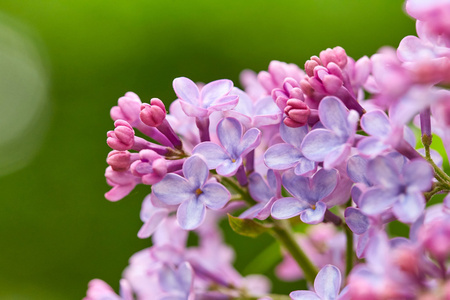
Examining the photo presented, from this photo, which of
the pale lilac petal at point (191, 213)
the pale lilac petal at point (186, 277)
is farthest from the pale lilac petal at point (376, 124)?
the pale lilac petal at point (186, 277)

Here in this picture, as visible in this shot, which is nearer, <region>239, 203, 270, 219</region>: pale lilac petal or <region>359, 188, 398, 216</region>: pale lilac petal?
<region>359, 188, 398, 216</region>: pale lilac petal

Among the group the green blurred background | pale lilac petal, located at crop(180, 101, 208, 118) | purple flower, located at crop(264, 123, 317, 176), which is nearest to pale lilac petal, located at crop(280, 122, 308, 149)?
purple flower, located at crop(264, 123, 317, 176)

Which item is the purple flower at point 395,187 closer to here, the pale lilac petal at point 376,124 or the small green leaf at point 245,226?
the pale lilac petal at point 376,124

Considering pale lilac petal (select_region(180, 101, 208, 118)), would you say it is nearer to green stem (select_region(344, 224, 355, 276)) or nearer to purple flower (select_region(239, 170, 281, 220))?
purple flower (select_region(239, 170, 281, 220))

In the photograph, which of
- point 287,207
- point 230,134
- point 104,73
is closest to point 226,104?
point 230,134

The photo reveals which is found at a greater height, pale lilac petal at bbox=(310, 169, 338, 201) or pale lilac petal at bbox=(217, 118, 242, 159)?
pale lilac petal at bbox=(217, 118, 242, 159)

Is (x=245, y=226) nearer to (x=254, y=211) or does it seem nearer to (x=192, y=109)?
(x=254, y=211)

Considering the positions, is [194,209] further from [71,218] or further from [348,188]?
[71,218]
